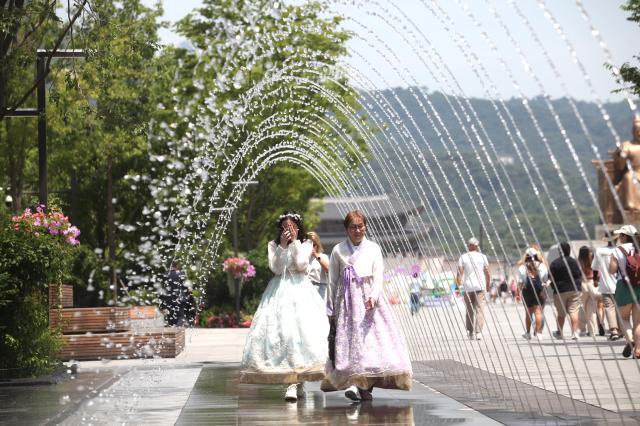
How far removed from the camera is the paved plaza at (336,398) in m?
10.9

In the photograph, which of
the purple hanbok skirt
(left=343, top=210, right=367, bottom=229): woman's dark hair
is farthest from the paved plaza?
(left=343, top=210, right=367, bottom=229): woman's dark hair

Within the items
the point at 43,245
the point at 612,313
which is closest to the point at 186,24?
the point at 612,313

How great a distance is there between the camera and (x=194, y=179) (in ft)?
150

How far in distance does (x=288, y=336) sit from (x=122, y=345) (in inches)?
301

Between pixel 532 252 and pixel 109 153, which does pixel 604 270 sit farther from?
pixel 109 153

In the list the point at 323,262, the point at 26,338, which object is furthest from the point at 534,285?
the point at 26,338

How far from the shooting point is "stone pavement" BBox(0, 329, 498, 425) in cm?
1102

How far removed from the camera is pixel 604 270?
2094cm

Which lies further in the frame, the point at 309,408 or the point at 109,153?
the point at 109,153

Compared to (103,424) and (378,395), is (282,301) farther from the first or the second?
(103,424)

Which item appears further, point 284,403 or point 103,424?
point 284,403

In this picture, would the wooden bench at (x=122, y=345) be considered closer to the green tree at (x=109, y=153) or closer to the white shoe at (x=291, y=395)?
the green tree at (x=109, y=153)

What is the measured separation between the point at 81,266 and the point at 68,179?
8722 millimetres

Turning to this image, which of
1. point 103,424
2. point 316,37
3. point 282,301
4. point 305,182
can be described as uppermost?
point 316,37
